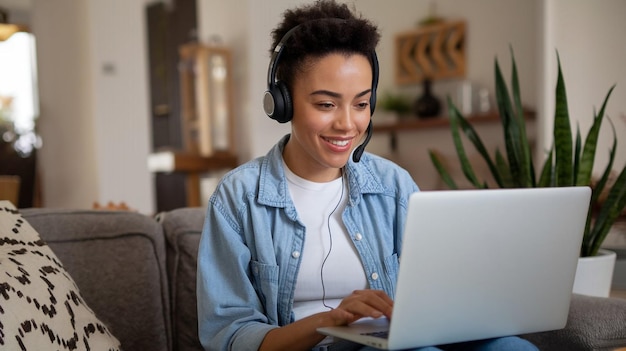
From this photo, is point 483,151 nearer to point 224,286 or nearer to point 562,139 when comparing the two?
point 562,139

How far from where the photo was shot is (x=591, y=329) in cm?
140

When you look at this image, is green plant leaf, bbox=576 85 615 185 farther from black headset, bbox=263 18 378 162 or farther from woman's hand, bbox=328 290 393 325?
woman's hand, bbox=328 290 393 325

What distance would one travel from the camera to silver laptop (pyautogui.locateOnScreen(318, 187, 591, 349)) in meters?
0.98

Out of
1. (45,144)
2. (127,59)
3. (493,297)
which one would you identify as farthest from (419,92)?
(493,297)

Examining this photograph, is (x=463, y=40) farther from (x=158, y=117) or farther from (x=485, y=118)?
(x=158, y=117)

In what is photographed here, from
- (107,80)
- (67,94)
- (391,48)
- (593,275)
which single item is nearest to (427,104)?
(391,48)

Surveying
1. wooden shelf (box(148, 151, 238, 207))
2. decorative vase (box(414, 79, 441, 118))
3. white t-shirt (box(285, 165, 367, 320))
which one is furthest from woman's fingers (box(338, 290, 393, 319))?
wooden shelf (box(148, 151, 238, 207))

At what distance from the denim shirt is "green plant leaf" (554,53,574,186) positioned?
660 mm

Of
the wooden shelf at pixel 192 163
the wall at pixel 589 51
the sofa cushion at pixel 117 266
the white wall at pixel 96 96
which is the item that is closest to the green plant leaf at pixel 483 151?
the sofa cushion at pixel 117 266

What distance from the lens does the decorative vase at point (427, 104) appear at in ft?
19.2

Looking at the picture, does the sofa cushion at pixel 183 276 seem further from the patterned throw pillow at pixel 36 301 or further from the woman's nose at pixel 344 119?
the woman's nose at pixel 344 119

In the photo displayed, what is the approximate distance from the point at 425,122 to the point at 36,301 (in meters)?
4.77

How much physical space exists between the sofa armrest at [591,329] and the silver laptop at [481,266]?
0.85 feet

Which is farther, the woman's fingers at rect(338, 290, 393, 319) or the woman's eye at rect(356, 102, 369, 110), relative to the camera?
the woman's eye at rect(356, 102, 369, 110)
